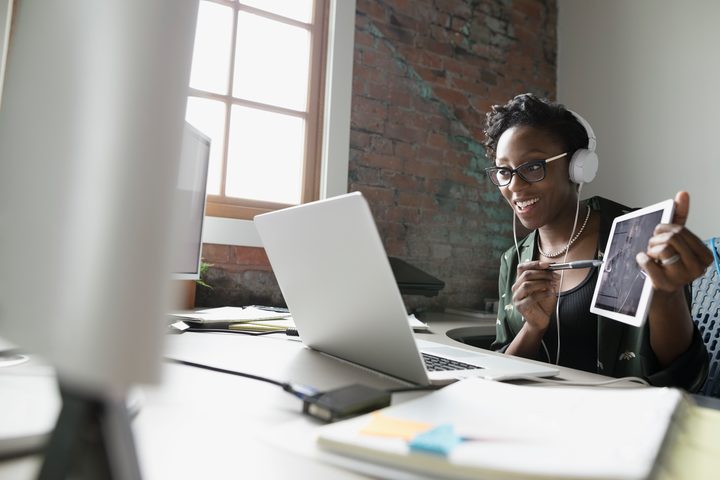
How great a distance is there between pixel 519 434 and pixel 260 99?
217 centimetres

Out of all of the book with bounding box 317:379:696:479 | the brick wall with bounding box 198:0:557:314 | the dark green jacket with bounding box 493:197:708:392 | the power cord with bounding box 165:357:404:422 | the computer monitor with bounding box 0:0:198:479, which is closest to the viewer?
the computer monitor with bounding box 0:0:198:479

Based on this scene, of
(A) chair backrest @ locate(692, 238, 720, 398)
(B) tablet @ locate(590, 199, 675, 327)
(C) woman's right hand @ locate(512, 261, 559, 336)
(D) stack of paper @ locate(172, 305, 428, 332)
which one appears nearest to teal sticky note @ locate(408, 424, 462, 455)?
(B) tablet @ locate(590, 199, 675, 327)

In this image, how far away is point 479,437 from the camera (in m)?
0.40

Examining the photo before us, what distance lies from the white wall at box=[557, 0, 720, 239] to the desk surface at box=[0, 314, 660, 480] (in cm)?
194

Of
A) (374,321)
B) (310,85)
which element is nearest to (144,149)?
(374,321)

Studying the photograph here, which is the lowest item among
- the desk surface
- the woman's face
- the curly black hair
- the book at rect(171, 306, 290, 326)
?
the desk surface

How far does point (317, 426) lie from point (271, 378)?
0.71 ft

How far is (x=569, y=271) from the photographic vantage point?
1.44m

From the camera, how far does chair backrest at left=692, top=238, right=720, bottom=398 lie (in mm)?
1141

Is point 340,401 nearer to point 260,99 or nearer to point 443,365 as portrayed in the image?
point 443,365

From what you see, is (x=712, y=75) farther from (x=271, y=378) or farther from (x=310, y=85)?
(x=271, y=378)

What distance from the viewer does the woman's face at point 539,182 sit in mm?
1437

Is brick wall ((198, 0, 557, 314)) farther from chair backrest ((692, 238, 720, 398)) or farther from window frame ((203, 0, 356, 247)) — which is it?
chair backrest ((692, 238, 720, 398))

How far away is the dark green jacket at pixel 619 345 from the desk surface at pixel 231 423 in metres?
0.35
